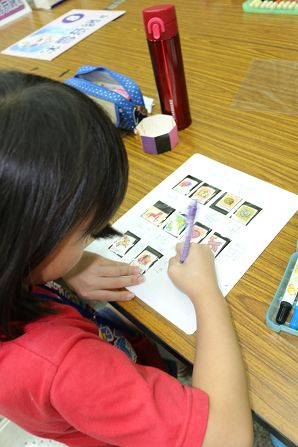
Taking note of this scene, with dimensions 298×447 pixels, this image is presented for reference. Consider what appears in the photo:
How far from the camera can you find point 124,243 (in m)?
0.68

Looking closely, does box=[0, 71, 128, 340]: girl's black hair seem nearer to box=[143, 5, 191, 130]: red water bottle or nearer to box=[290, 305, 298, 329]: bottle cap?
box=[290, 305, 298, 329]: bottle cap

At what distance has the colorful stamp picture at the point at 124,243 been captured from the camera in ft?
2.18

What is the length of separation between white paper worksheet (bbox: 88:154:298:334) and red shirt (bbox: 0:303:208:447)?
11 centimetres

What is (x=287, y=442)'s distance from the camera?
1.40 ft

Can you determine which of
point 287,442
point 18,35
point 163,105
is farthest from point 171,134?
point 18,35

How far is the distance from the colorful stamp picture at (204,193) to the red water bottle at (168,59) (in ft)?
0.63

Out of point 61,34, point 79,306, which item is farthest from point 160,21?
point 61,34

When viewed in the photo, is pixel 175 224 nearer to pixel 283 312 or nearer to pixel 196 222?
pixel 196 222

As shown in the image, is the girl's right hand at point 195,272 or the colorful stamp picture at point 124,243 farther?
the colorful stamp picture at point 124,243

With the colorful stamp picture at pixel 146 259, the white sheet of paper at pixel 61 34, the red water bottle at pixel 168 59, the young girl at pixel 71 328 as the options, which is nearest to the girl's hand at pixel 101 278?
the colorful stamp picture at pixel 146 259

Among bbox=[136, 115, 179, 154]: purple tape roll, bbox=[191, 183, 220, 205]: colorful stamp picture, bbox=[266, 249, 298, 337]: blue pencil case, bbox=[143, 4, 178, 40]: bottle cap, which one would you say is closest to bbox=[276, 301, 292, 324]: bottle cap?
bbox=[266, 249, 298, 337]: blue pencil case

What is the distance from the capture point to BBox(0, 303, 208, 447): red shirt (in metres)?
0.44

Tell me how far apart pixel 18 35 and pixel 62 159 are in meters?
1.32

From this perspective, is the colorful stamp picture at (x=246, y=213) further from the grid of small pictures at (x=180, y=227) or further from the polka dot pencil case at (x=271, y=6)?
the polka dot pencil case at (x=271, y=6)
